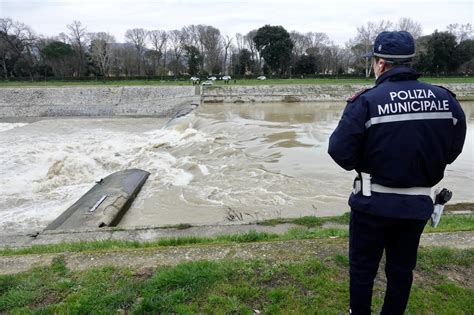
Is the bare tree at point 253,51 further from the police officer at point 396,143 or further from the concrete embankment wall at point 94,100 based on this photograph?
the police officer at point 396,143

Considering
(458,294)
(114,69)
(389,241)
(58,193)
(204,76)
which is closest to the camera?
(389,241)

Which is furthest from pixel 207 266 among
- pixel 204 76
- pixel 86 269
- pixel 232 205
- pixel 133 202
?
pixel 204 76

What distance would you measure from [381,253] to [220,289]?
157 cm

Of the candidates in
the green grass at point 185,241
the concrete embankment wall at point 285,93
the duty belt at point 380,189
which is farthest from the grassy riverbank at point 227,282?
the concrete embankment wall at point 285,93

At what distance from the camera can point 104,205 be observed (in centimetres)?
830

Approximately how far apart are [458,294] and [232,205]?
6.37 m

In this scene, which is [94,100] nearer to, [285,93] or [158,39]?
[285,93]

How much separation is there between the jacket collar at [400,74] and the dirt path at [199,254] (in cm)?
231

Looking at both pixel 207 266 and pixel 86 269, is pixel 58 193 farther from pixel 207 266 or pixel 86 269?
pixel 207 266

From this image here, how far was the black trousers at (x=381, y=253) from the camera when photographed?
7.48ft

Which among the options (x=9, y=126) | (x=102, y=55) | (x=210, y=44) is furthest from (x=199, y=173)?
(x=210, y=44)

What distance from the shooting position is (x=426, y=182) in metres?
2.23

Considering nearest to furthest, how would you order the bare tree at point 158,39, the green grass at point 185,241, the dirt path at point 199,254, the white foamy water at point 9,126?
1. the dirt path at point 199,254
2. the green grass at point 185,241
3. the white foamy water at point 9,126
4. the bare tree at point 158,39

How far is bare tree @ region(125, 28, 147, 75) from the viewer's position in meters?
61.0
